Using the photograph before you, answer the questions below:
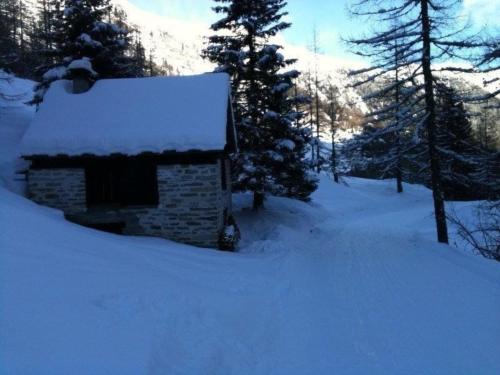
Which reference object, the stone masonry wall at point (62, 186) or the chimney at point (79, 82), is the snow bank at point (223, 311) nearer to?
the stone masonry wall at point (62, 186)

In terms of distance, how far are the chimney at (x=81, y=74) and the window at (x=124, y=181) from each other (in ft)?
11.2

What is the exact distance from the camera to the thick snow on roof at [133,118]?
10.4 metres

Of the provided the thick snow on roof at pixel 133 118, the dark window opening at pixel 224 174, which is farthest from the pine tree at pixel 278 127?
the thick snow on roof at pixel 133 118

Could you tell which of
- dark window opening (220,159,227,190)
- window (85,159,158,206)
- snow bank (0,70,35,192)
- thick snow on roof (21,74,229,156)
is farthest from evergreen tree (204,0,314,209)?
snow bank (0,70,35,192)

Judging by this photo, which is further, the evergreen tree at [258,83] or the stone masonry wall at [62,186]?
the evergreen tree at [258,83]

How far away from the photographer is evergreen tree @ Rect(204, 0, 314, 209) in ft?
51.7

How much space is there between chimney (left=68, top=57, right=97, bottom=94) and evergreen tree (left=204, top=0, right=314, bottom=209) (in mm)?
5547

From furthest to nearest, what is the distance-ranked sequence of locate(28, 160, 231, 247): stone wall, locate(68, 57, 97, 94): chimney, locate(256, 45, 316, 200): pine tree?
locate(256, 45, 316, 200): pine tree < locate(68, 57, 97, 94): chimney < locate(28, 160, 231, 247): stone wall

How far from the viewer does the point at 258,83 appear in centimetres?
1659

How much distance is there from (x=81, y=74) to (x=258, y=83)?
24.0 feet

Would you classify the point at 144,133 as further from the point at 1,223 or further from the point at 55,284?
→ the point at 55,284

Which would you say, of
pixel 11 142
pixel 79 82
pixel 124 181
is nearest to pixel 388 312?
pixel 124 181

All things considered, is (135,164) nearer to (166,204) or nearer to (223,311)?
(166,204)

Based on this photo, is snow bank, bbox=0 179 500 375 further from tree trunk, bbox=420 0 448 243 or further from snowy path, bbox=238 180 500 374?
tree trunk, bbox=420 0 448 243
